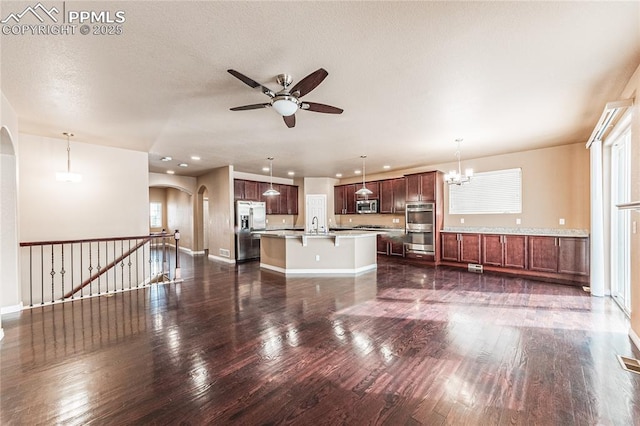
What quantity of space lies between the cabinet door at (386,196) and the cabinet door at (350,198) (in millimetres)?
1038

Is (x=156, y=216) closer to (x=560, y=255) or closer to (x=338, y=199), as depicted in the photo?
(x=338, y=199)

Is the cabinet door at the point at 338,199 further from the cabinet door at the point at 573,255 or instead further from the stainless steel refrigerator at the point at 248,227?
the cabinet door at the point at 573,255

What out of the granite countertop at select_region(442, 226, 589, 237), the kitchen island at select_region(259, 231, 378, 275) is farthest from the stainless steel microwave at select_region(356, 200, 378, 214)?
the kitchen island at select_region(259, 231, 378, 275)

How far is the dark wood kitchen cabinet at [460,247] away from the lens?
247 inches

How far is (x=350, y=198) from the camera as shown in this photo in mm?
9391

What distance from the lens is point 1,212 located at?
3469 millimetres

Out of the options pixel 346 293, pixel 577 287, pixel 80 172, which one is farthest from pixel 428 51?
pixel 80 172

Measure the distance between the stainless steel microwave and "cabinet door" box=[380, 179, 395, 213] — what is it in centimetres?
22

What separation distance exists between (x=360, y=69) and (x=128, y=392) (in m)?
3.28

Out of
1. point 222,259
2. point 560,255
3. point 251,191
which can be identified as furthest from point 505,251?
point 222,259

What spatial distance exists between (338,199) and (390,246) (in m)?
2.73

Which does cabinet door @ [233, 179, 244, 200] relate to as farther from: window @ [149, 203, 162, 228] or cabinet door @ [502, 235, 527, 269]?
cabinet door @ [502, 235, 527, 269]

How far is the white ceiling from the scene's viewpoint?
74.4 inches

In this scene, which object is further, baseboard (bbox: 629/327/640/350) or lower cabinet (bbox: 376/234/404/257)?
lower cabinet (bbox: 376/234/404/257)
